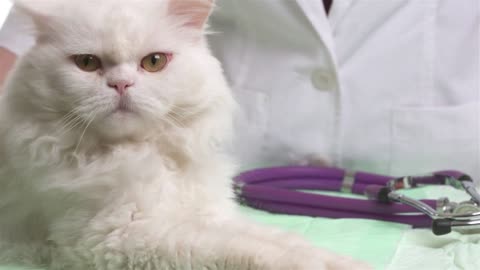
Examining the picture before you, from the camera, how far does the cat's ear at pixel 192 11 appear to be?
0.73m

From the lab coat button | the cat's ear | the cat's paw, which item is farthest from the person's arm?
the cat's paw

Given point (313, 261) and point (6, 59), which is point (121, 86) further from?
point (6, 59)

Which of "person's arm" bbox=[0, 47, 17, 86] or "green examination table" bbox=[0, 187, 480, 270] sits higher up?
"person's arm" bbox=[0, 47, 17, 86]

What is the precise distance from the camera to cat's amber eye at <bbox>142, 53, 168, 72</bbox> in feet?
2.24

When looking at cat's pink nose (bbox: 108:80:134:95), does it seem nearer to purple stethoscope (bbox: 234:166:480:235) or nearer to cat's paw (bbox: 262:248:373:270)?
cat's paw (bbox: 262:248:373:270)

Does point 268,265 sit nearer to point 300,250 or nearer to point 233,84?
point 300,250

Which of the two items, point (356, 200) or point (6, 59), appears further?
point (6, 59)

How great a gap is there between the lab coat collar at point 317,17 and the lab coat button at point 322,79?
0.05 meters

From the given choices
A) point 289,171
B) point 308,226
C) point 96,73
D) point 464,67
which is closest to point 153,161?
point 96,73

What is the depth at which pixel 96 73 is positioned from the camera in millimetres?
659

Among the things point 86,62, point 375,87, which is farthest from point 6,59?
point 375,87

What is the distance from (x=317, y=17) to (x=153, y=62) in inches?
20.9

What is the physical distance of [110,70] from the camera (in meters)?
0.66

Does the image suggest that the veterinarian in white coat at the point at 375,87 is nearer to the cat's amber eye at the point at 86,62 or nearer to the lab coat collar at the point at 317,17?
the lab coat collar at the point at 317,17
